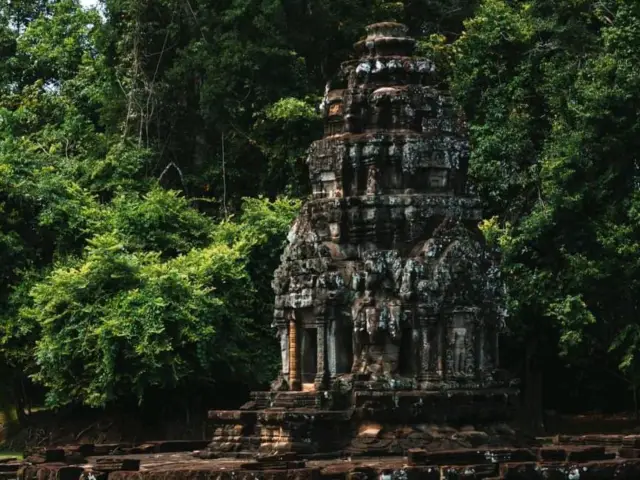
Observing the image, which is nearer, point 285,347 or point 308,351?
point 308,351

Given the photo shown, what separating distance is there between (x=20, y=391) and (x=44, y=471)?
15.8 m

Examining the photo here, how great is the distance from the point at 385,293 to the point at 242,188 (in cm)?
1612

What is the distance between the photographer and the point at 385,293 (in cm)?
3328

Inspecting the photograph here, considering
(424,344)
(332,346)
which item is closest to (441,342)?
(424,344)

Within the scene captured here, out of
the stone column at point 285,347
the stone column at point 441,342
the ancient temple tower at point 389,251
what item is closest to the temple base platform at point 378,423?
the ancient temple tower at point 389,251

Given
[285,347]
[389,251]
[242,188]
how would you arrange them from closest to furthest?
[389,251]
[285,347]
[242,188]

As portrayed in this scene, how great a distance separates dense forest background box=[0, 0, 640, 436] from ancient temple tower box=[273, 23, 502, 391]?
6844 mm

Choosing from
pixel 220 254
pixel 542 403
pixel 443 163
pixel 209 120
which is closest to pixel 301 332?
pixel 443 163

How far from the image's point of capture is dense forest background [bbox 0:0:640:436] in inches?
1619

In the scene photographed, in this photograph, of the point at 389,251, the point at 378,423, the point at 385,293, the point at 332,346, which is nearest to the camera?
the point at 378,423

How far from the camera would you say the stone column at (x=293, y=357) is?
34.1 metres

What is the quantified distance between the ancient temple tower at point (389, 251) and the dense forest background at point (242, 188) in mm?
6844

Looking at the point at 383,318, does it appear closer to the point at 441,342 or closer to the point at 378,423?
the point at 441,342

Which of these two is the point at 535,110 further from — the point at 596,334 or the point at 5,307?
the point at 5,307
